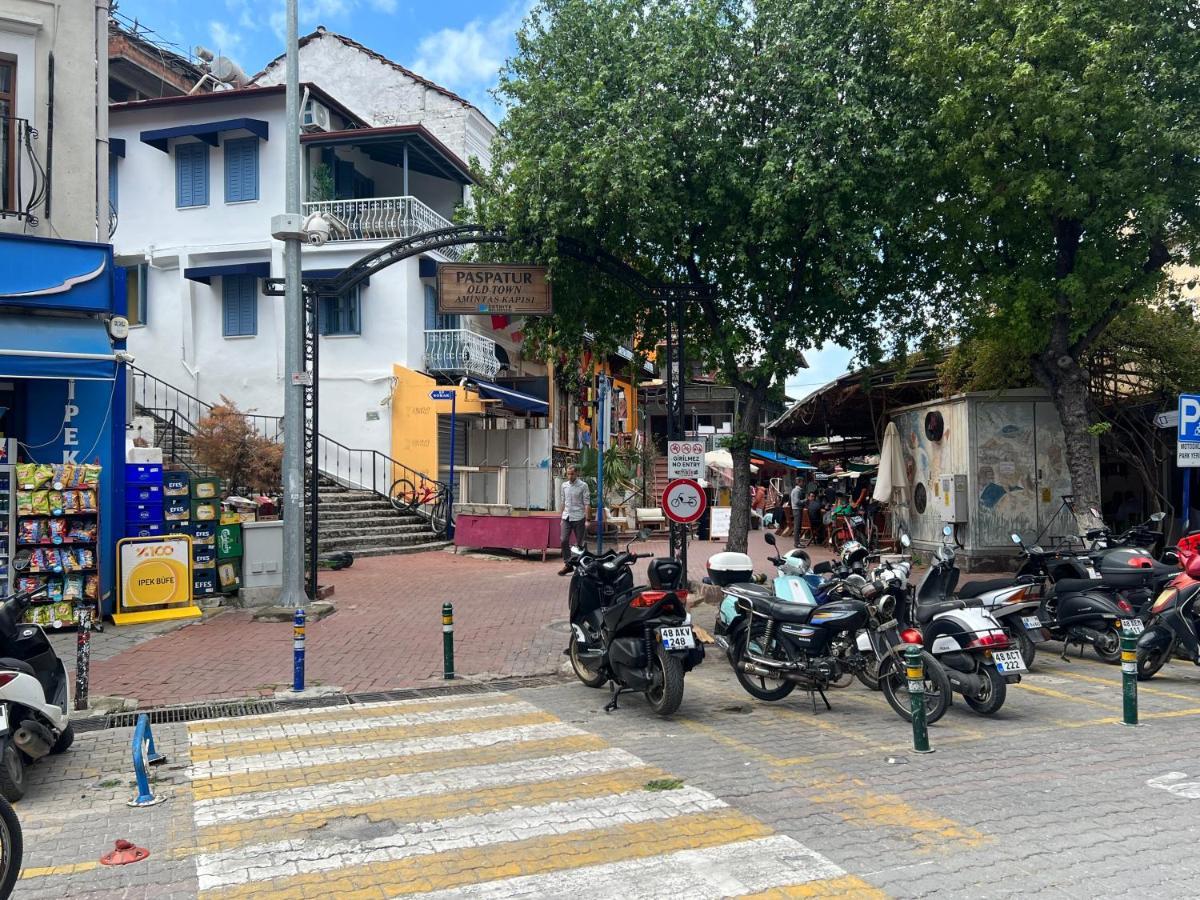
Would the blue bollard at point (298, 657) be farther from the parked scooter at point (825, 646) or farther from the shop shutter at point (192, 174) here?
the shop shutter at point (192, 174)

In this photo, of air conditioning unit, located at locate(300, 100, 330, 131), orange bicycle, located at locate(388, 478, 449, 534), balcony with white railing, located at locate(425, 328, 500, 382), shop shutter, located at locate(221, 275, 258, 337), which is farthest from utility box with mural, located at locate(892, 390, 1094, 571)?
shop shutter, located at locate(221, 275, 258, 337)

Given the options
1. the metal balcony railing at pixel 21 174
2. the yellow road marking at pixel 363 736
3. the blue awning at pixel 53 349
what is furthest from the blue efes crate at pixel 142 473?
the yellow road marking at pixel 363 736

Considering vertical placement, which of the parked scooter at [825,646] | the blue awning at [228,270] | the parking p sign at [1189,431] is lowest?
the parked scooter at [825,646]

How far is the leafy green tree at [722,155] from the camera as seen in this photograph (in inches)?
485

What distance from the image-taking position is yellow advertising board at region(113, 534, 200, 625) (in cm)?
1202

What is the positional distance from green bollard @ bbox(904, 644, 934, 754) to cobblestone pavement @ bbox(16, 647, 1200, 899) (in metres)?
0.12

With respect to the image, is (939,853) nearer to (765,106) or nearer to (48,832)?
(48,832)

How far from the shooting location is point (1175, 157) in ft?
40.9

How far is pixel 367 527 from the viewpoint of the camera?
2086 cm

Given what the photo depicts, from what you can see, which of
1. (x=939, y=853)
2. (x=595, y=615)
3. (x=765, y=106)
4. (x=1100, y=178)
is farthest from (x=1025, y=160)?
(x=939, y=853)

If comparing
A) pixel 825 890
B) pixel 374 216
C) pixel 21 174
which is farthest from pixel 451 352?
pixel 825 890

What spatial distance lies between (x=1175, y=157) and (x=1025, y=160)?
188cm

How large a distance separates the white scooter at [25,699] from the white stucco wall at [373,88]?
25.2m

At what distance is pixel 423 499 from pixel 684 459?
12.1 m
